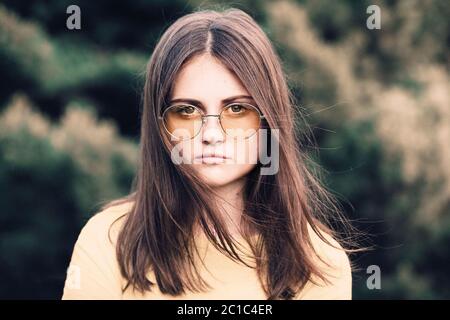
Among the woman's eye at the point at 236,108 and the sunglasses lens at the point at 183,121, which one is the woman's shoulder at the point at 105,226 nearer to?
the sunglasses lens at the point at 183,121

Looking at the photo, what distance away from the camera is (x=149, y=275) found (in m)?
1.42

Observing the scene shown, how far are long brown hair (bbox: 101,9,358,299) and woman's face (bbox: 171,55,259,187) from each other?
2cm

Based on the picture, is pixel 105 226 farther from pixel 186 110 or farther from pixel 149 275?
pixel 186 110

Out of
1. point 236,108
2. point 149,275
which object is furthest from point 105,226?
point 236,108

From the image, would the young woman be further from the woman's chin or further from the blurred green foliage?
the blurred green foliage

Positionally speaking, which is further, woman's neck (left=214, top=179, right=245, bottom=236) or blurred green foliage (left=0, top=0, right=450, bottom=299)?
blurred green foliage (left=0, top=0, right=450, bottom=299)

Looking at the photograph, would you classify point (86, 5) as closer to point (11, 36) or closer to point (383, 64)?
point (11, 36)

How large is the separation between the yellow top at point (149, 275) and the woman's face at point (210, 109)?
18cm

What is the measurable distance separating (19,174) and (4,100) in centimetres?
44

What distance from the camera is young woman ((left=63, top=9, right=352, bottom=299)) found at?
1403mm

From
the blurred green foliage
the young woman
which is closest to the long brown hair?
the young woman

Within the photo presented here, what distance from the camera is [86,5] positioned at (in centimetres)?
332

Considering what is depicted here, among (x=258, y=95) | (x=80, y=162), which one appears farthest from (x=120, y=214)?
(x=80, y=162)

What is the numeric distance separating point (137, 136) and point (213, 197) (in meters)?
1.75
